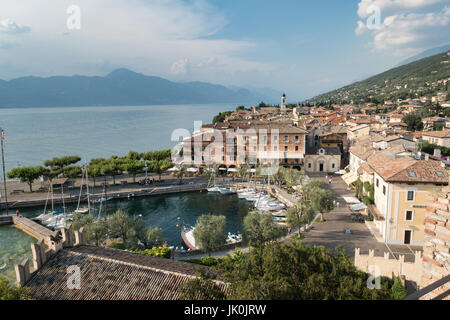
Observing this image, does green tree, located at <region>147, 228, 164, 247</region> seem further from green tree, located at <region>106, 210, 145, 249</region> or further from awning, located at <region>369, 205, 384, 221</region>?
awning, located at <region>369, 205, 384, 221</region>

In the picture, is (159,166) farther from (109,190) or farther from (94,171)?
(94,171)

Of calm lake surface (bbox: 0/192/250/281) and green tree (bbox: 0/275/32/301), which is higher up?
green tree (bbox: 0/275/32/301)

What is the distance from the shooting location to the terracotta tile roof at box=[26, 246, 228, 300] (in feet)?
41.2

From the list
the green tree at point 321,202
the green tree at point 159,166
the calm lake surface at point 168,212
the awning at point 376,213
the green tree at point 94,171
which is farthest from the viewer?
the green tree at point 159,166

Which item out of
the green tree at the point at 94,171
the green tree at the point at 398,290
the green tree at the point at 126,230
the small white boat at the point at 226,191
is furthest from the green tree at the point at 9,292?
the green tree at the point at 94,171

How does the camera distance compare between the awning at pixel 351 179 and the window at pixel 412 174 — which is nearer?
the window at pixel 412 174

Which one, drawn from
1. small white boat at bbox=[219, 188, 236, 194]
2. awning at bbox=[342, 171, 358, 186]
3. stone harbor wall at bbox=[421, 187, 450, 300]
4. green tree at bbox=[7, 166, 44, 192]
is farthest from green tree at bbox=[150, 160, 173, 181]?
stone harbor wall at bbox=[421, 187, 450, 300]

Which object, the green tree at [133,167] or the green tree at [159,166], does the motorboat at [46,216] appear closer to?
the green tree at [133,167]

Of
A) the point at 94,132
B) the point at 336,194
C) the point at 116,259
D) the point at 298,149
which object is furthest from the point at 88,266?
the point at 94,132

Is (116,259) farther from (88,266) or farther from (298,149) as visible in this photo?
(298,149)

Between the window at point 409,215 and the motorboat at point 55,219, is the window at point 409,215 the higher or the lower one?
the higher one

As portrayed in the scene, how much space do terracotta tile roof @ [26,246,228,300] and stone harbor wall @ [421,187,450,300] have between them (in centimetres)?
815

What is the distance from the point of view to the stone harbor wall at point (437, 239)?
586 centimetres

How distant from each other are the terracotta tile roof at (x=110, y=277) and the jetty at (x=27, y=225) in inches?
701
